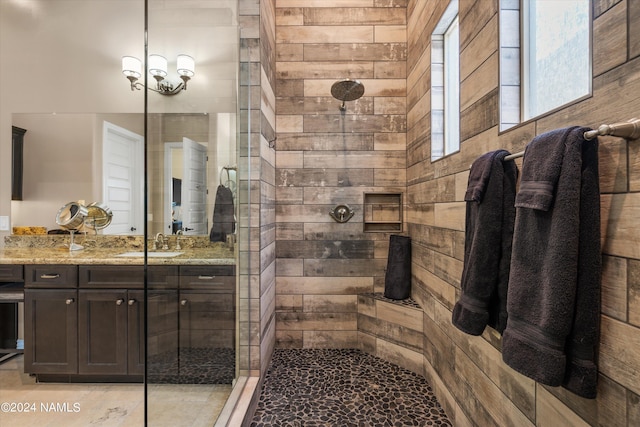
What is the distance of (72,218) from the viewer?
2.25m

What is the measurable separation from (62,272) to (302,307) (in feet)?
5.82

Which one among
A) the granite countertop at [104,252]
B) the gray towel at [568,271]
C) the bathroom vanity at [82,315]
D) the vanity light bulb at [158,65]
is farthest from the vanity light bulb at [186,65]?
the gray towel at [568,271]

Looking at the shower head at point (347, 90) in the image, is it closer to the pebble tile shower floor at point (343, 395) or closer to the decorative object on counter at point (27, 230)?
the pebble tile shower floor at point (343, 395)

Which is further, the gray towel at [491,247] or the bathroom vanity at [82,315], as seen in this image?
the bathroom vanity at [82,315]

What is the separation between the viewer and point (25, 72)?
237 cm

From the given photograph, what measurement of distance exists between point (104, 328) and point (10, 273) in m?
0.77

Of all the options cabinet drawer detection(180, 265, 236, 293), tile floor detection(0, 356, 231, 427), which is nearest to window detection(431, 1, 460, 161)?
cabinet drawer detection(180, 265, 236, 293)

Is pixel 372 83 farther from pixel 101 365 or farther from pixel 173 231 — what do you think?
pixel 101 365

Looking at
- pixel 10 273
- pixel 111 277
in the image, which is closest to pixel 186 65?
pixel 111 277

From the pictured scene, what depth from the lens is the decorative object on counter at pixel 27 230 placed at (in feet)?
7.63

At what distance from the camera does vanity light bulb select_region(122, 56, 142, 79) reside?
7.80 ft

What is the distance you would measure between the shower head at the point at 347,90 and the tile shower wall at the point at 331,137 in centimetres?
12

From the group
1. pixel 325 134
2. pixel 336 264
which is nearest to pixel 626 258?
pixel 336 264

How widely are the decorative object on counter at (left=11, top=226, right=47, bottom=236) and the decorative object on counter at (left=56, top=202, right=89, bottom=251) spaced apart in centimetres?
20
